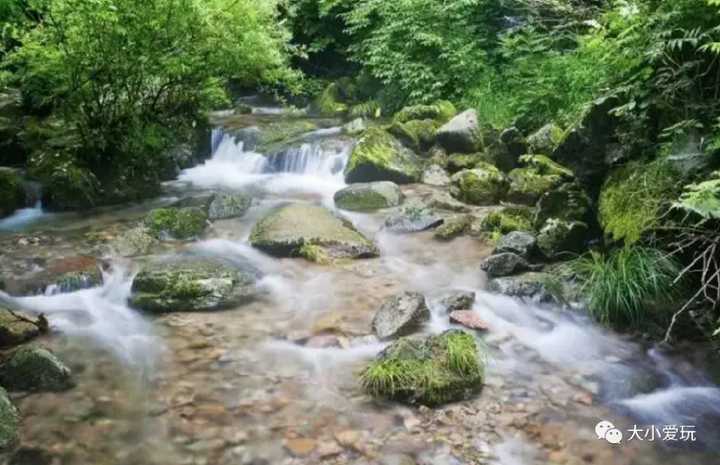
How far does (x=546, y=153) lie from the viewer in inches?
391

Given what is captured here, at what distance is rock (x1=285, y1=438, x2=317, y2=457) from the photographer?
3986mm

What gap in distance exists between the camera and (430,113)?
13008mm

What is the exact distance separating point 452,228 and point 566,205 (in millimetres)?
1756

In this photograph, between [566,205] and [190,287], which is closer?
[190,287]

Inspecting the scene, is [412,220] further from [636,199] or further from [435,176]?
[636,199]

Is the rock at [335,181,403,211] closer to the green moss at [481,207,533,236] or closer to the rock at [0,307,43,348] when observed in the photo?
the green moss at [481,207,533,236]

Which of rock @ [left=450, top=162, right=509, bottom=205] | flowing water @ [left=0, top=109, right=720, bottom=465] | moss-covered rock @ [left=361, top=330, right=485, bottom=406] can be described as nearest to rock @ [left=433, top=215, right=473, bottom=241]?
flowing water @ [left=0, top=109, right=720, bottom=465]

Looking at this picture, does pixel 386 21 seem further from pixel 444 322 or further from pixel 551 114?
pixel 444 322

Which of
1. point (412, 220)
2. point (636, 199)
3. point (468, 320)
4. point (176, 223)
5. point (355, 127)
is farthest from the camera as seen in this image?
point (355, 127)

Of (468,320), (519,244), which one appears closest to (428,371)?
(468,320)

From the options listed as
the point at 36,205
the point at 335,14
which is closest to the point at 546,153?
the point at 36,205

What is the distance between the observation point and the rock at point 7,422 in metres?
3.94

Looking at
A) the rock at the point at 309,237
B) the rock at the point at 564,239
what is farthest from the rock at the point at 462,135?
the rock at the point at 564,239

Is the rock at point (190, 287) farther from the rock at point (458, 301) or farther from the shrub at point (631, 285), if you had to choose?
the shrub at point (631, 285)
